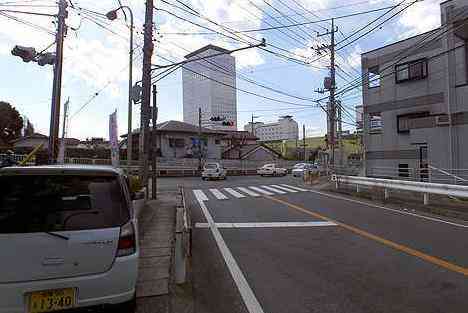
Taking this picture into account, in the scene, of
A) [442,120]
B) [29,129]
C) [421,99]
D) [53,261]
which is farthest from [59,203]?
[29,129]

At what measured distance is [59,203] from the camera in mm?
4379

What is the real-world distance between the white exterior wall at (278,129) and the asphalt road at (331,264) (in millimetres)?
96056

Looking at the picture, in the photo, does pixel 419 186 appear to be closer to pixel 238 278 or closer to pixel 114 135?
pixel 114 135

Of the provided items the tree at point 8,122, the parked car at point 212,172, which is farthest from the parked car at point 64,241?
the tree at point 8,122

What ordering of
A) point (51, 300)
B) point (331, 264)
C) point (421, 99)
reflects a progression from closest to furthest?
point (51, 300) → point (331, 264) → point (421, 99)

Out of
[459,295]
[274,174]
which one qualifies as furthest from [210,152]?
[459,295]

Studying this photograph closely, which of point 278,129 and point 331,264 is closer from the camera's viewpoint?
point 331,264

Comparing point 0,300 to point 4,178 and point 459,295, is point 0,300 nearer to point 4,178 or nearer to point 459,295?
point 4,178

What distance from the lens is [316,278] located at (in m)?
6.34

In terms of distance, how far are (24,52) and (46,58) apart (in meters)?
0.79

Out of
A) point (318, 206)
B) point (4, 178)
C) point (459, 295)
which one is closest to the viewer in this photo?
point (4, 178)

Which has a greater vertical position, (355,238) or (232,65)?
(232,65)

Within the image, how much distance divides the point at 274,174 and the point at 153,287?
1810 inches

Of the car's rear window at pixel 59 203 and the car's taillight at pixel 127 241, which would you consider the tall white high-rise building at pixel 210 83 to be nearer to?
the car's rear window at pixel 59 203
